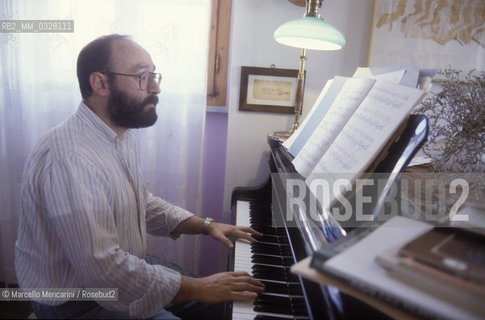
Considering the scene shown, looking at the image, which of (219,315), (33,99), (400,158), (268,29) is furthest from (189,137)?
(400,158)

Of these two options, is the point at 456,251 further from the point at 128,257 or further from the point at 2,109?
the point at 2,109

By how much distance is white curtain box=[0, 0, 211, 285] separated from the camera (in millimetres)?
1865

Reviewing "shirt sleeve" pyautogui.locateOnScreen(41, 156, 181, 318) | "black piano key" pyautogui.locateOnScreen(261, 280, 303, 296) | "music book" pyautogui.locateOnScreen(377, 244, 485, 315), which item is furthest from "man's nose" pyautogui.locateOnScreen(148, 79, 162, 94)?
"music book" pyautogui.locateOnScreen(377, 244, 485, 315)

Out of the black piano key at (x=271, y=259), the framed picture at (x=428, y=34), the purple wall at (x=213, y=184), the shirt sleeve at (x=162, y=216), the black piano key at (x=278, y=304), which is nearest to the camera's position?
the black piano key at (x=278, y=304)

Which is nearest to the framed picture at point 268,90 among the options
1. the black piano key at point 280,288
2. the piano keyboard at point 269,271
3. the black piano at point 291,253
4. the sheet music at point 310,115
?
the black piano at point 291,253

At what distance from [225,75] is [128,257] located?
5.04 feet

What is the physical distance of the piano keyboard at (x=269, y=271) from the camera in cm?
88

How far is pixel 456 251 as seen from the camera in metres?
0.47

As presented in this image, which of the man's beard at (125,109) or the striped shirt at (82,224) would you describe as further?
the man's beard at (125,109)

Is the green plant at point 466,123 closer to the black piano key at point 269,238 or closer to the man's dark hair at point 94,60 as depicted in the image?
the black piano key at point 269,238

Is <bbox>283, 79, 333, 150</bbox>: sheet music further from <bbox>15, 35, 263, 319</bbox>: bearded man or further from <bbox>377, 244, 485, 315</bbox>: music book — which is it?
<bbox>377, 244, 485, 315</bbox>: music book

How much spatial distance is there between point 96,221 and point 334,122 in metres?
0.76

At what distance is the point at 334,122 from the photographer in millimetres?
973

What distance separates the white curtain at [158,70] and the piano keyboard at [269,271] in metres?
0.74
